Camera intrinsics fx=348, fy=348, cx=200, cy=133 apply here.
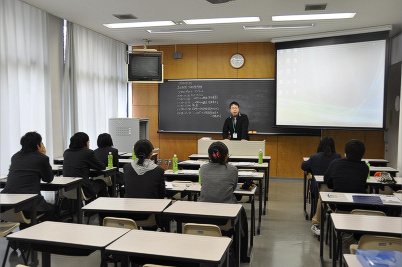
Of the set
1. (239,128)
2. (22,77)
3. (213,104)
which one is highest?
(22,77)

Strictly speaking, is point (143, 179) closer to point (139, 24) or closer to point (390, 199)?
point (390, 199)

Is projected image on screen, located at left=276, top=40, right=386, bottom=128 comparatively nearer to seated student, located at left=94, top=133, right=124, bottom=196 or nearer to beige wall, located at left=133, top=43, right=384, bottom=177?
beige wall, located at left=133, top=43, right=384, bottom=177

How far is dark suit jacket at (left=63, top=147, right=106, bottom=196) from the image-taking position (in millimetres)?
4766

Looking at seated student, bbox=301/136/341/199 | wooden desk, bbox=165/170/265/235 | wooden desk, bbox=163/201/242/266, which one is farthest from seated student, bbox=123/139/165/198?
seated student, bbox=301/136/341/199

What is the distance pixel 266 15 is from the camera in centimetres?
629

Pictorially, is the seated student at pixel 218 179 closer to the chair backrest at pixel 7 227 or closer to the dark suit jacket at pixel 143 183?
the dark suit jacket at pixel 143 183

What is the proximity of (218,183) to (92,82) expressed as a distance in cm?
508

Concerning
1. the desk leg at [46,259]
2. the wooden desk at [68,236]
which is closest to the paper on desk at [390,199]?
the wooden desk at [68,236]

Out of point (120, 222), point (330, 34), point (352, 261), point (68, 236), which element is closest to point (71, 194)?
point (120, 222)

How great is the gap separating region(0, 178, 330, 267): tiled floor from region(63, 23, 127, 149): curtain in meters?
2.72

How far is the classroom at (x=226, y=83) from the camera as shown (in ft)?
17.8

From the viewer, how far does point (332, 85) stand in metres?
7.64

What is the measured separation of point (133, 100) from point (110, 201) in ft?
21.2

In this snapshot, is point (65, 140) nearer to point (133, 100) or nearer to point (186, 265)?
point (133, 100)
